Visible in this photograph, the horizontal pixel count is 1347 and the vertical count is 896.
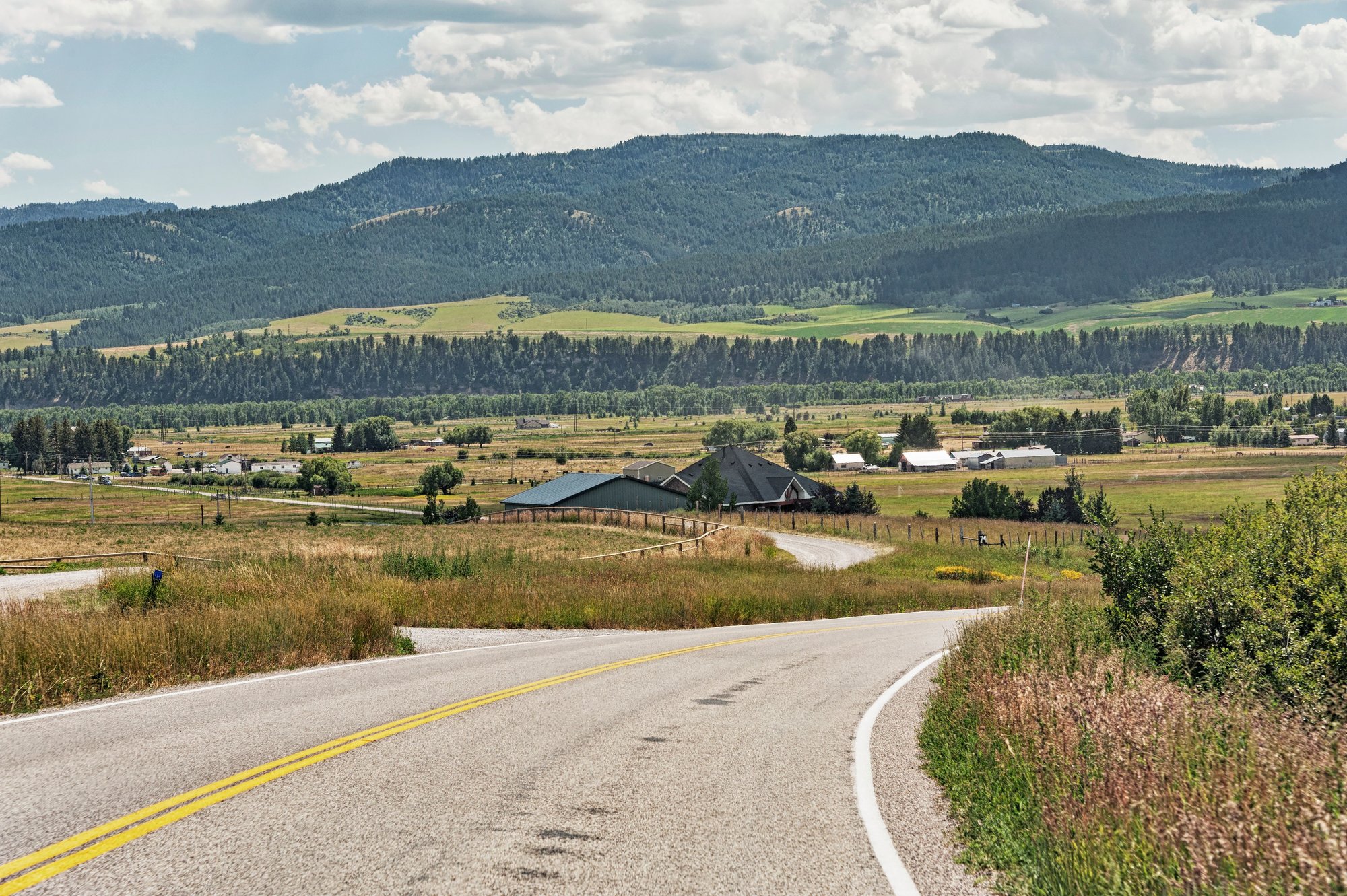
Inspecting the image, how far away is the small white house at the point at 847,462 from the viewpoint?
163750mm

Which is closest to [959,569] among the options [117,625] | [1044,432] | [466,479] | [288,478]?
[117,625]

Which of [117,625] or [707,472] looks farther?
[707,472]

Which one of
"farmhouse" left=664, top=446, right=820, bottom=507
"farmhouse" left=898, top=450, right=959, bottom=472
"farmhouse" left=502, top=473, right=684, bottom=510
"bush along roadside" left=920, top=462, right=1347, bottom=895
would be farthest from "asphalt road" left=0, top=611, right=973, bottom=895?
"farmhouse" left=898, top=450, right=959, bottom=472

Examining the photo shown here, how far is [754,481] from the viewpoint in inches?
4451

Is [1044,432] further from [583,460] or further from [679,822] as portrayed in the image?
A: [679,822]

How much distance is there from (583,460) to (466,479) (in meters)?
29.5

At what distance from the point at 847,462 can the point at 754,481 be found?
175 ft

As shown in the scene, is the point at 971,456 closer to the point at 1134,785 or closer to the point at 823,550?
the point at 823,550

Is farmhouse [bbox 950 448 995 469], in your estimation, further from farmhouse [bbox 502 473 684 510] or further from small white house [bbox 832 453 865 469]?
farmhouse [bbox 502 473 684 510]

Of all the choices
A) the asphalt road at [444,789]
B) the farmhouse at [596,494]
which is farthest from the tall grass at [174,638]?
the farmhouse at [596,494]

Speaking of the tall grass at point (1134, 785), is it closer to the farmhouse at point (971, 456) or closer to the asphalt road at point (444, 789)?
the asphalt road at point (444, 789)

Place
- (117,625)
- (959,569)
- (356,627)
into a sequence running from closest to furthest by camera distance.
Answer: (117,625) < (356,627) < (959,569)

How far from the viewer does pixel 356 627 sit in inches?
754

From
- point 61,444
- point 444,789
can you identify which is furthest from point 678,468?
point 444,789
